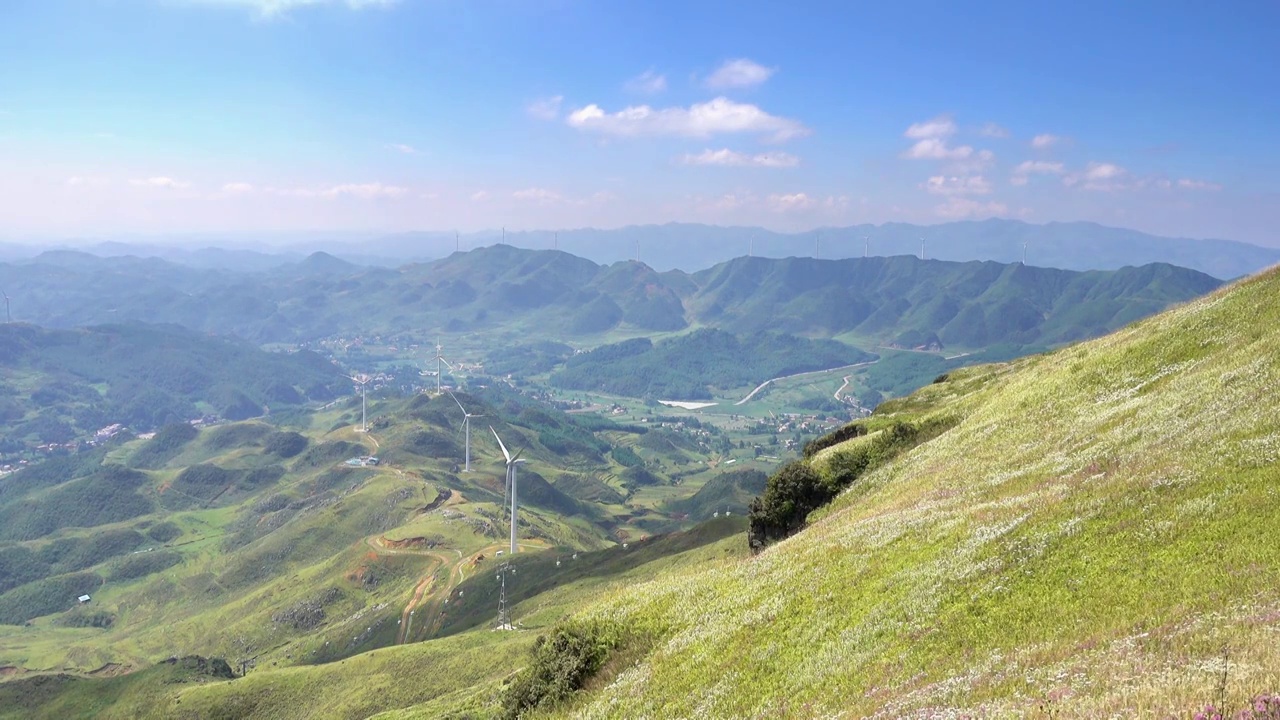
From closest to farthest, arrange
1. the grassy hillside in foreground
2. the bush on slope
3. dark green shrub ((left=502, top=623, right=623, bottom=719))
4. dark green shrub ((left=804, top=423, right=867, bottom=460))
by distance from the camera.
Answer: the grassy hillside in foreground
the bush on slope
dark green shrub ((left=502, top=623, right=623, bottom=719))
dark green shrub ((left=804, top=423, right=867, bottom=460))

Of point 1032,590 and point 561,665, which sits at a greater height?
point 1032,590

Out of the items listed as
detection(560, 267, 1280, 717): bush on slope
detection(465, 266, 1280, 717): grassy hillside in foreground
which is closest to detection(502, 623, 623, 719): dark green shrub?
detection(465, 266, 1280, 717): grassy hillside in foreground

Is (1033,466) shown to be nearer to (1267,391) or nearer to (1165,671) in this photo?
(1267,391)

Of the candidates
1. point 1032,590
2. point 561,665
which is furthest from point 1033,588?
point 561,665

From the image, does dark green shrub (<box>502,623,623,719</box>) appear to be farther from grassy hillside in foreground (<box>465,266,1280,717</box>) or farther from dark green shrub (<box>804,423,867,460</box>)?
dark green shrub (<box>804,423,867,460</box>)

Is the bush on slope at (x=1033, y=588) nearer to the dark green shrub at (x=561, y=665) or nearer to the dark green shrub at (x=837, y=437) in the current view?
the dark green shrub at (x=561, y=665)

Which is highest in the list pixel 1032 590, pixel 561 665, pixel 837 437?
pixel 1032 590

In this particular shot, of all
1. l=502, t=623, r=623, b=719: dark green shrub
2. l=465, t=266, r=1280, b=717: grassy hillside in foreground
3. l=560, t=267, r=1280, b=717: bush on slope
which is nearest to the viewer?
l=465, t=266, r=1280, b=717: grassy hillside in foreground

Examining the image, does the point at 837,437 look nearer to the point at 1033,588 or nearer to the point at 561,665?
the point at 561,665

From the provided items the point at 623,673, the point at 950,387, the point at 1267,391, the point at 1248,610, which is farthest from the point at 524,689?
the point at 950,387
